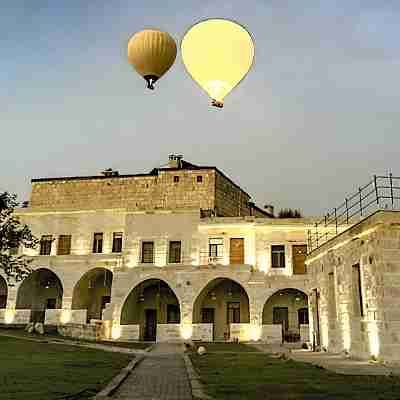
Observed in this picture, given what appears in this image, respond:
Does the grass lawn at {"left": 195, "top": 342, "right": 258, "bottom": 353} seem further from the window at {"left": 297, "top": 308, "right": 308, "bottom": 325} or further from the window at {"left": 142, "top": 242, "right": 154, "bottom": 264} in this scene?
the window at {"left": 142, "top": 242, "right": 154, "bottom": 264}

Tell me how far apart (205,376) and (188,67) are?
6.86m

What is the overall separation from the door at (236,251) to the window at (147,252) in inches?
201

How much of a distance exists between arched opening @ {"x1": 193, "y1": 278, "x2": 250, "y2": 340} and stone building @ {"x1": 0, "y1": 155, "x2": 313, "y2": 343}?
0.22ft

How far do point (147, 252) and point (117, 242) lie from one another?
9.18 ft

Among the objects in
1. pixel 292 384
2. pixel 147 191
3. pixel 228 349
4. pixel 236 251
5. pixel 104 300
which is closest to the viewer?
pixel 292 384

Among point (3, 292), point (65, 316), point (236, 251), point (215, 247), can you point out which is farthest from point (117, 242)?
point (3, 292)

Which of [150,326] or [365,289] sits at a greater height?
[365,289]

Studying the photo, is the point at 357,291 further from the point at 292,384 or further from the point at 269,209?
the point at 269,209

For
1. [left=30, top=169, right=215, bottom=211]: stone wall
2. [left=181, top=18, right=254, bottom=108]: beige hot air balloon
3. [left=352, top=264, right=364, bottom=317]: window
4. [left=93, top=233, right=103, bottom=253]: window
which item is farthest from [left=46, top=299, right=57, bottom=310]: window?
[left=181, top=18, right=254, bottom=108]: beige hot air balloon

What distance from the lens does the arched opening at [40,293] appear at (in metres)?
34.1

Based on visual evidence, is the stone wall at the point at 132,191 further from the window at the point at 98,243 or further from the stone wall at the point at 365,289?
the stone wall at the point at 365,289

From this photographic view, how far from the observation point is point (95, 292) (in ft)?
115

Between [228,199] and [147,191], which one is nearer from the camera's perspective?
[147,191]

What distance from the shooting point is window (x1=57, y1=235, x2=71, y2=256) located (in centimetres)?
3400
